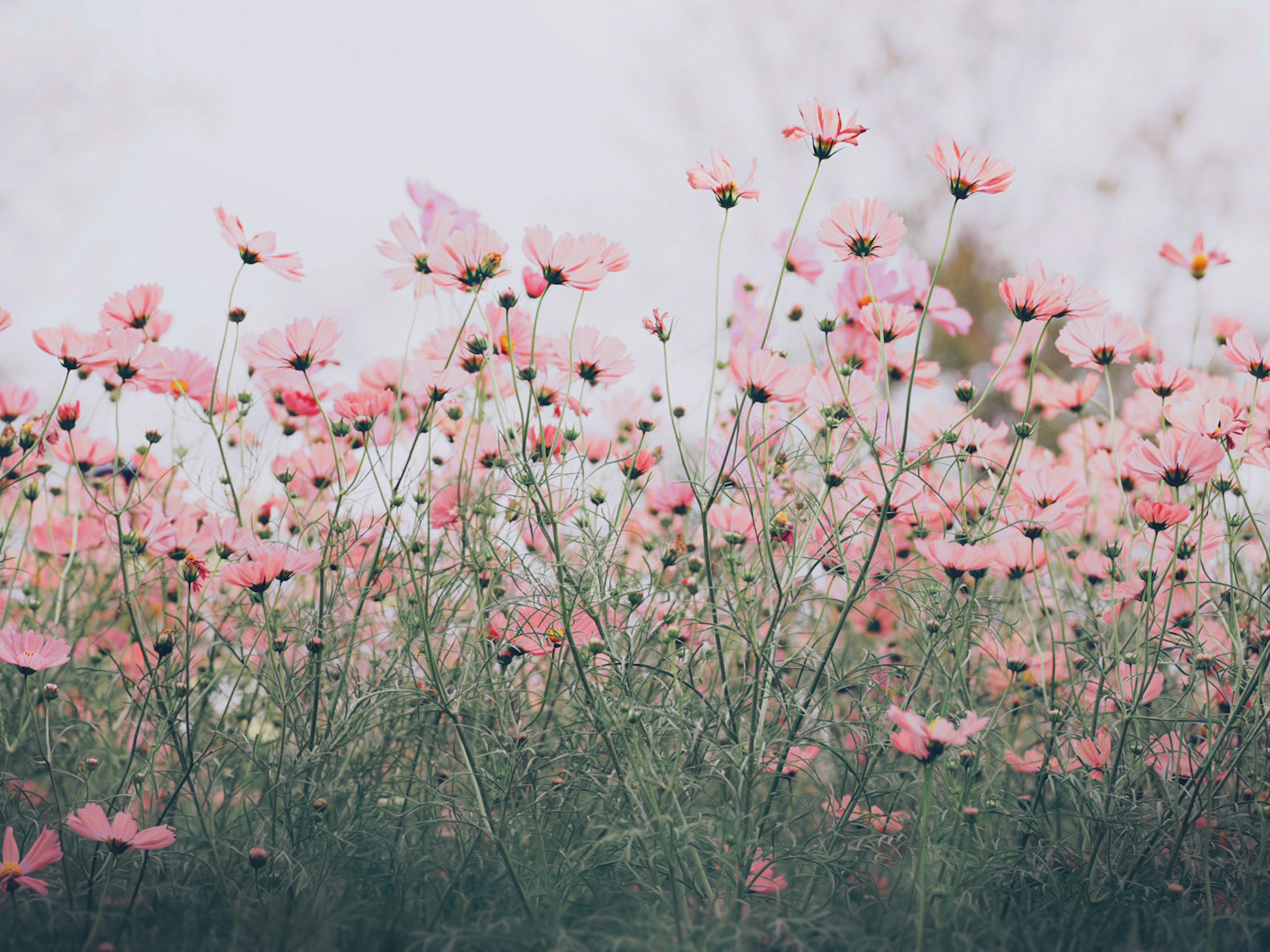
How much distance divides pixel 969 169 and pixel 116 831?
35.0 inches

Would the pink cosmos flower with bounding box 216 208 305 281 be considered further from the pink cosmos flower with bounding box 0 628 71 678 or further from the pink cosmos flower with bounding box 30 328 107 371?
the pink cosmos flower with bounding box 0 628 71 678

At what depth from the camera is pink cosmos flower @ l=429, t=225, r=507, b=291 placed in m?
0.82

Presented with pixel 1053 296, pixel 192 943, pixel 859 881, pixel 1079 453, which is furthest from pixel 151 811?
pixel 1079 453

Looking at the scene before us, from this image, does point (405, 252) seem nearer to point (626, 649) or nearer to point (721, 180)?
point (721, 180)

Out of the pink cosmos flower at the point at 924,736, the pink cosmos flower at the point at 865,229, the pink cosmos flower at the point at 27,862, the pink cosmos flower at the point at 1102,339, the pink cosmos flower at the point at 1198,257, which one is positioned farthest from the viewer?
Answer: the pink cosmos flower at the point at 1198,257

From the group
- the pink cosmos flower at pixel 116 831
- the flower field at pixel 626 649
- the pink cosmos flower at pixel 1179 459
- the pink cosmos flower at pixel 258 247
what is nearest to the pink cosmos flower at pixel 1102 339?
the flower field at pixel 626 649

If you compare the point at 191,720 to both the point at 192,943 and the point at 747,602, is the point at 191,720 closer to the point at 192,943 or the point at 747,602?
the point at 192,943

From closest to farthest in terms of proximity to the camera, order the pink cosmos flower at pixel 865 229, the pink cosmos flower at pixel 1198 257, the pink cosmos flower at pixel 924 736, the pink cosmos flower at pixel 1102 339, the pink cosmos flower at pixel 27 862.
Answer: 1. the pink cosmos flower at pixel 924 736
2. the pink cosmos flower at pixel 27 862
3. the pink cosmos flower at pixel 865 229
4. the pink cosmos flower at pixel 1102 339
5. the pink cosmos flower at pixel 1198 257

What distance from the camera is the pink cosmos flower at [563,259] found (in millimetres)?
818

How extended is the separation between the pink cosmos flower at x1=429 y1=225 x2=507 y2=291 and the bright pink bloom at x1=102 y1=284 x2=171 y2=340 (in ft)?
1.37

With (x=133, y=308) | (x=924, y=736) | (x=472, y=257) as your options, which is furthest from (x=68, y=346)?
(x=924, y=736)

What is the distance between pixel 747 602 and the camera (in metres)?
0.90

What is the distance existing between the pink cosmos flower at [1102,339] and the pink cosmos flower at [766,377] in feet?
0.96

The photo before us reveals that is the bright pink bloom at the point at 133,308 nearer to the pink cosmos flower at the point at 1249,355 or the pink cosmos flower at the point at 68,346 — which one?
the pink cosmos flower at the point at 68,346
